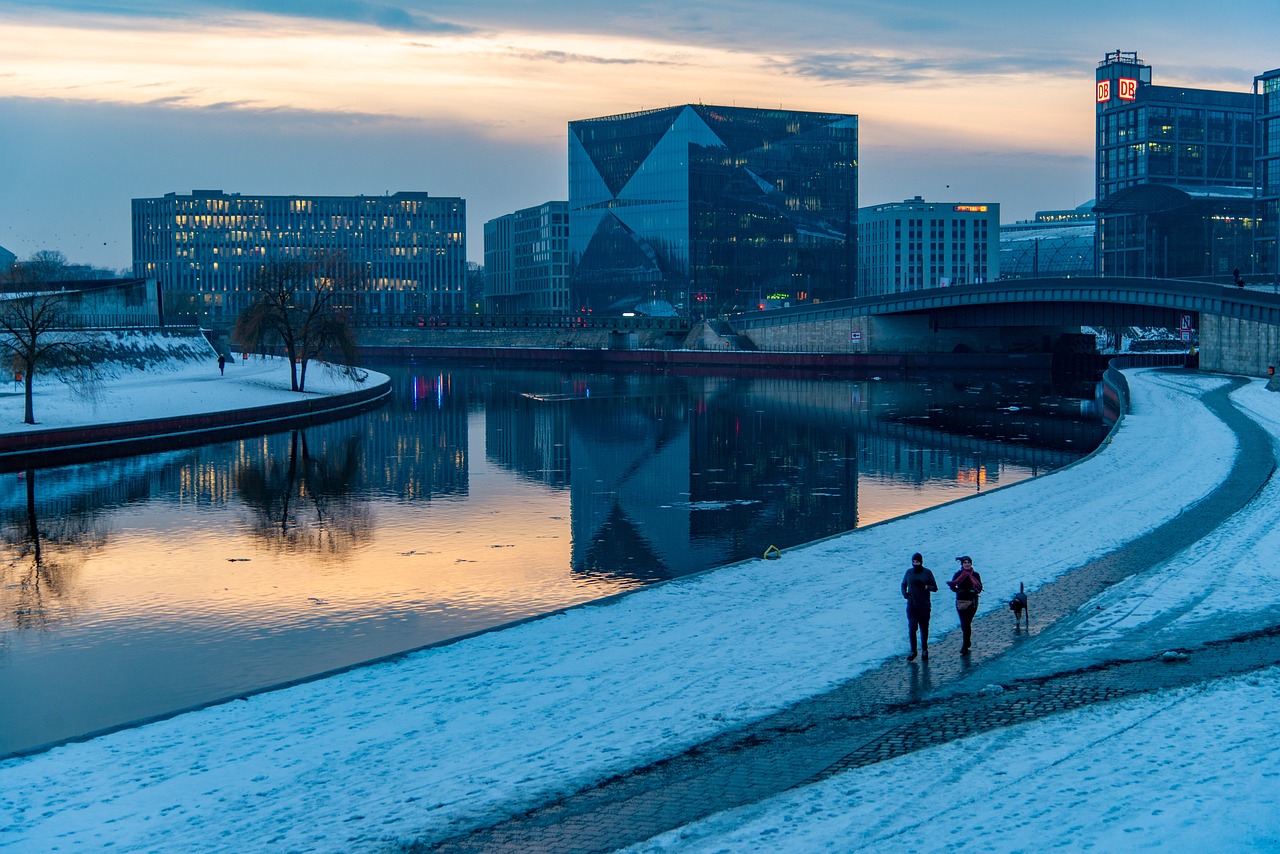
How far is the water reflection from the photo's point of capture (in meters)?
23.6

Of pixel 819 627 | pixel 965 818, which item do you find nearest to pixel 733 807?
pixel 965 818

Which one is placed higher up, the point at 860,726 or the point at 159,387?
the point at 159,387

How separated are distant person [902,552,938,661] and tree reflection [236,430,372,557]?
18585 millimetres

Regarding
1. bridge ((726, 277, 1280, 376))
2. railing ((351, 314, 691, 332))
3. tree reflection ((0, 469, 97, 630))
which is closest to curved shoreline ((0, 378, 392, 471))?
tree reflection ((0, 469, 97, 630))

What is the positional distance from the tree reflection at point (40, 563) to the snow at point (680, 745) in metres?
10.7

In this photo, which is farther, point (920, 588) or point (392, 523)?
point (392, 523)

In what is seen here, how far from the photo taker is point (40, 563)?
32.8 meters

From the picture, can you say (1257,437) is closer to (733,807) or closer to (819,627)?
(819,627)

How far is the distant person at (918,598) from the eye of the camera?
1975 centimetres

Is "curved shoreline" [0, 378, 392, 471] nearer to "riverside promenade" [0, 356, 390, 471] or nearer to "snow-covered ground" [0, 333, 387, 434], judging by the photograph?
"riverside promenade" [0, 356, 390, 471]

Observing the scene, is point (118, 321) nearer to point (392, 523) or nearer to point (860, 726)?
point (392, 523)

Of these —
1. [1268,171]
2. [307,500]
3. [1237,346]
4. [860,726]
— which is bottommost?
[307,500]

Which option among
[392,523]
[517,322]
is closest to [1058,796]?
[392,523]

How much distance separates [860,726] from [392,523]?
24697mm
